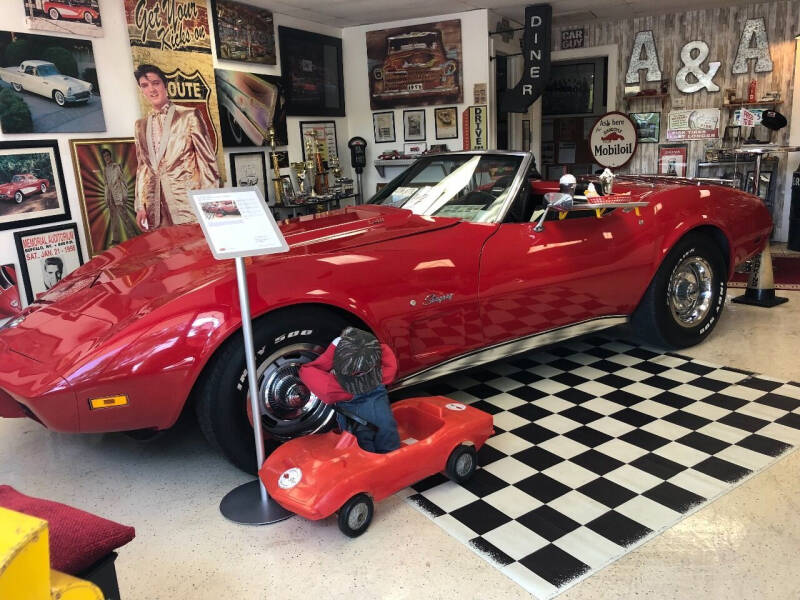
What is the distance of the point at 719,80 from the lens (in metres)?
7.37

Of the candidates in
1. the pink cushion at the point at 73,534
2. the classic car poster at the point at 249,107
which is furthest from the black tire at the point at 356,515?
the classic car poster at the point at 249,107

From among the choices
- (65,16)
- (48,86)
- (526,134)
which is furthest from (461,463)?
(526,134)

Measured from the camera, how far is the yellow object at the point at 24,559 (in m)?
1.00

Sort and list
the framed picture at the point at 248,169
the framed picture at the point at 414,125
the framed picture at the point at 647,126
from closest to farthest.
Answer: the framed picture at the point at 248,169 → the framed picture at the point at 414,125 → the framed picture at the point at 647,126

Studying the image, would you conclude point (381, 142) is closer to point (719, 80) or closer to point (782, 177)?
point (719, 80)

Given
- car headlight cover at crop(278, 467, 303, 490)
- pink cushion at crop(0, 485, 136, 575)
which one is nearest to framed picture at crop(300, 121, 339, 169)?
car headlight cover at crop(278, 467, 303, 490)

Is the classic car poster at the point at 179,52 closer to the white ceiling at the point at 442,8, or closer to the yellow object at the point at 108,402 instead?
the white ceiling at the point at 442,8

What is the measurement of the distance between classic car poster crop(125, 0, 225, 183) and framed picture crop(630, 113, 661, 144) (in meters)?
5.19

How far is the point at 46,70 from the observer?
423cm

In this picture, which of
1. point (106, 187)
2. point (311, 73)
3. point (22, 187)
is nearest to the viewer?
point (22, 187)

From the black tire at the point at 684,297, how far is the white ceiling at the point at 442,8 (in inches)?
139

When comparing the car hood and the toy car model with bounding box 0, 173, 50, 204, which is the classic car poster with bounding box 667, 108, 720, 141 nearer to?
the car hood

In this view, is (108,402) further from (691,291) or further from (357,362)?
(691,291)

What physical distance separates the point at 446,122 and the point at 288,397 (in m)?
4.97
